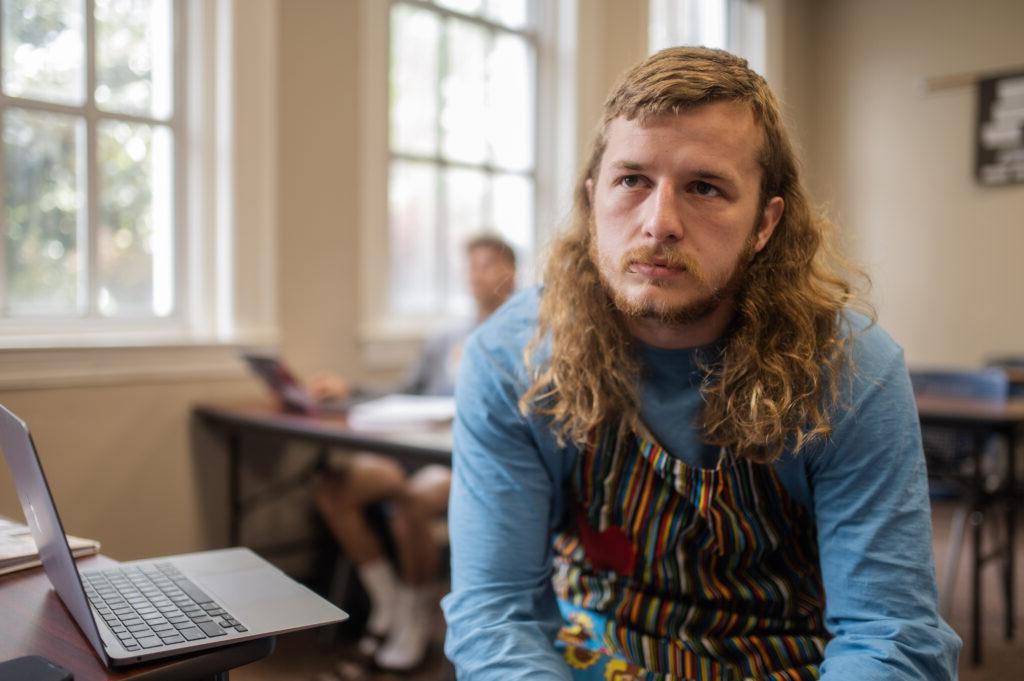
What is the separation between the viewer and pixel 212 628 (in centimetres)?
84

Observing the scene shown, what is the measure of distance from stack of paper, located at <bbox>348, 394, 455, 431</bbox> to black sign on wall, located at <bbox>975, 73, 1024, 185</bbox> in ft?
13.2

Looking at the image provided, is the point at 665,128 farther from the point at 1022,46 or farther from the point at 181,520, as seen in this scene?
the point at 1022,46

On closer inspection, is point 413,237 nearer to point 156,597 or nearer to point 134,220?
point 134,220

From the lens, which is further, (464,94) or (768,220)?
(464,94)

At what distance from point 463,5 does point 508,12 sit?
29cm

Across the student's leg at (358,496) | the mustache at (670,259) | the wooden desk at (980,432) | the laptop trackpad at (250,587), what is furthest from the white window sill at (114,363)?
the wooden desk at (980,432)

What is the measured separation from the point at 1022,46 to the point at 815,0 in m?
1.39

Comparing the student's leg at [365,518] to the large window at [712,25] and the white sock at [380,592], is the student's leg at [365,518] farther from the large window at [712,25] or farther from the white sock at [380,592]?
the large window at [712,25]

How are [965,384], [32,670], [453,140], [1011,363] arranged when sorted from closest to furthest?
[32,670]
[965,384]
[453,140]
[1011,363]

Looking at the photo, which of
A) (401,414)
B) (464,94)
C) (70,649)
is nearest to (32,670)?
(70,649)

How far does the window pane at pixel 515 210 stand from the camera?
13.2 ft

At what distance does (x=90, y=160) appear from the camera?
265 cm

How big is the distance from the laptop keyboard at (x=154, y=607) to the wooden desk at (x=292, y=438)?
0.95m

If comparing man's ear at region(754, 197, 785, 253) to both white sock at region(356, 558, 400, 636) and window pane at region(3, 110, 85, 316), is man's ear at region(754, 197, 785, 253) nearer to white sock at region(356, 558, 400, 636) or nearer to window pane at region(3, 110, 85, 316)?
white sock at region(356, 558, 400, 636)
